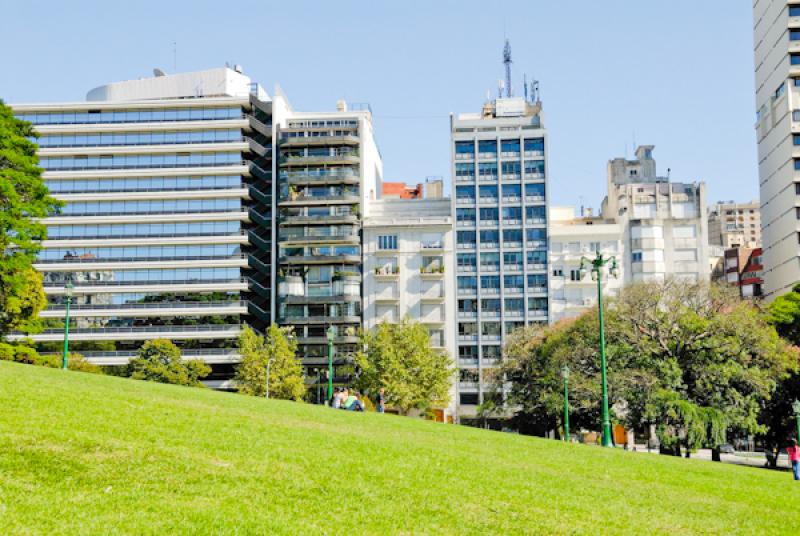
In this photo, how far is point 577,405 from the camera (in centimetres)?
5297

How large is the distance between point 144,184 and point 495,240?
131 ft

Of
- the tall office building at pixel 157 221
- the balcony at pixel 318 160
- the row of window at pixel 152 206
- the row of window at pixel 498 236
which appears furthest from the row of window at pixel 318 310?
the row of window at pixel 498 236

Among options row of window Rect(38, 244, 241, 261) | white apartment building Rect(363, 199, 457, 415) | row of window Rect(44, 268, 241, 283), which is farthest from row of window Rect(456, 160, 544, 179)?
row of window Rect(44, 268, 241, 283)

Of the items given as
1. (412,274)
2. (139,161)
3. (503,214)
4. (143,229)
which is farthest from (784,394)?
(139,161)

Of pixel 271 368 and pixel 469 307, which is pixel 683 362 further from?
pixel 469 307

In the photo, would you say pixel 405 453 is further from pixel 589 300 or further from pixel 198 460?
pixel 589 300

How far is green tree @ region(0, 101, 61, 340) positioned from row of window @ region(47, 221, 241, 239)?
4085 centimetres

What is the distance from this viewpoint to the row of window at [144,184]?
96.8 m

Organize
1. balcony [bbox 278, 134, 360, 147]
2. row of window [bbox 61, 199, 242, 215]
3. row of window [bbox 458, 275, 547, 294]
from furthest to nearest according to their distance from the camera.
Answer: row of window [bbox 458, 275, 547, 294]
balcony [bbox 278, 134, 360, 147]
row of window [bbox 61, 199, 242, 215]

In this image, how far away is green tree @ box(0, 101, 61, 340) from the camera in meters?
49.4

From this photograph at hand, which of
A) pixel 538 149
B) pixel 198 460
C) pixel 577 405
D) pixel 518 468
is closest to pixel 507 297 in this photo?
pixel 538 149

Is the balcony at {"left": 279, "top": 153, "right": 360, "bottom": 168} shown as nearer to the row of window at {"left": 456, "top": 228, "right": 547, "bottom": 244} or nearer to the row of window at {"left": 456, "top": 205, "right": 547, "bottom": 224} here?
the row of window at {"left": 456, "top": 205, "right": 547, "bottom": 224}

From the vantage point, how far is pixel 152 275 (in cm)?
9569

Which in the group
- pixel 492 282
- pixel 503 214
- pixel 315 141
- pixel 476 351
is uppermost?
pixel 315 141
